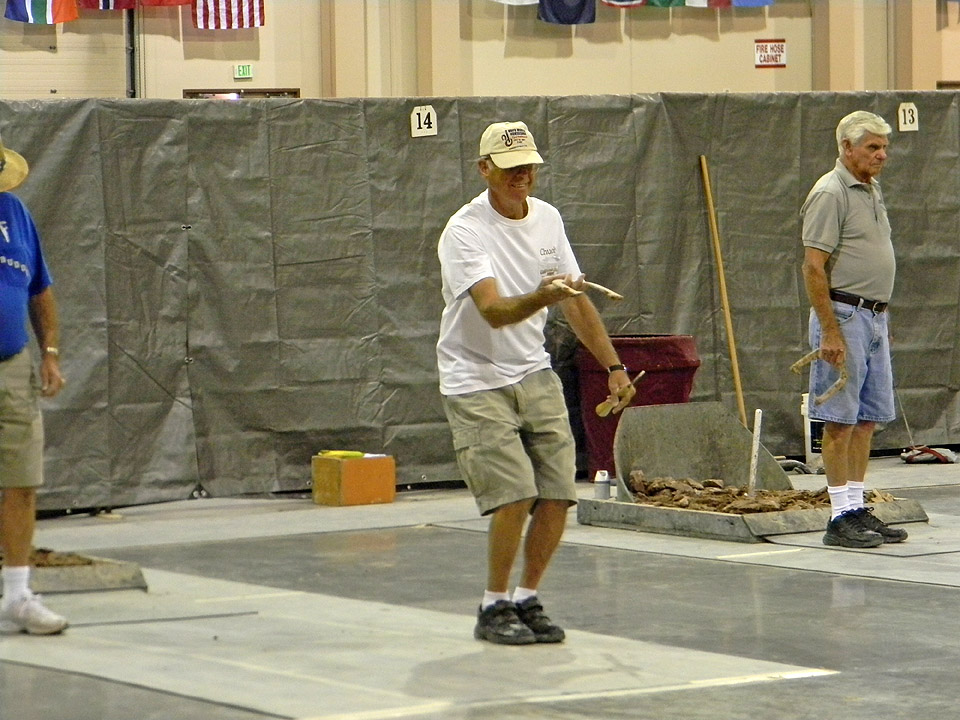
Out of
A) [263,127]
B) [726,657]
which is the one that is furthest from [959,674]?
[263,127]

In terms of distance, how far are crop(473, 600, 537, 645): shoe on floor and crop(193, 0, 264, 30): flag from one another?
11887 millimetres

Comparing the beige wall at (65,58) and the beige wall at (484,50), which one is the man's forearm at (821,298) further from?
the beige wall at (65,58)

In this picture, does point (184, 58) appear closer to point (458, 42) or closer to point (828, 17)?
point (458, 42)

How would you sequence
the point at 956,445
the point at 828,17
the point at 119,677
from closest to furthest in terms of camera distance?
1. the point at 119,677
2. the point at 956,445
3. the point at 828,17

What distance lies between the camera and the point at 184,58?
1695 centimetres

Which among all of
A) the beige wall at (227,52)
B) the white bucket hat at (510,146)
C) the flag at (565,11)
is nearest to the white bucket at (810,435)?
the white bucket hat at (510,146)

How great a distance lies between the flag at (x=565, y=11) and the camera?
17206mm

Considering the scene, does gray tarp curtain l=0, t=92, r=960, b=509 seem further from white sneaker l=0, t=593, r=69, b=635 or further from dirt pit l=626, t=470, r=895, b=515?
white sneaker l=0, t=593, r=69, b=635

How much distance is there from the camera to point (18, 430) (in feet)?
19.7

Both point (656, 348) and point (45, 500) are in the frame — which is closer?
point (45, 500)

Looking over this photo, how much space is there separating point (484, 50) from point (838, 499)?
10.3 metres

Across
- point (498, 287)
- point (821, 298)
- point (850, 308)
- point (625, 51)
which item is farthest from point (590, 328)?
point (625, 51)

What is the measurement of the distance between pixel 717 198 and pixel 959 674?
6.39 metres

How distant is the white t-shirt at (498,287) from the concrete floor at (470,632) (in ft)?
3.15
